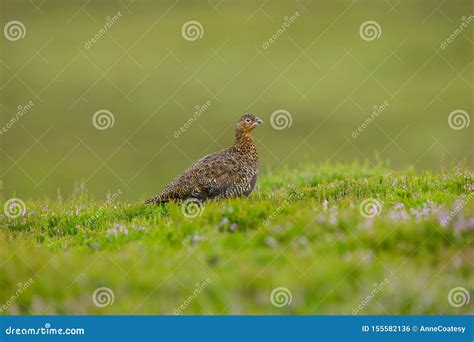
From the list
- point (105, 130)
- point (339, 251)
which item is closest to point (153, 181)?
point (105, 130)
